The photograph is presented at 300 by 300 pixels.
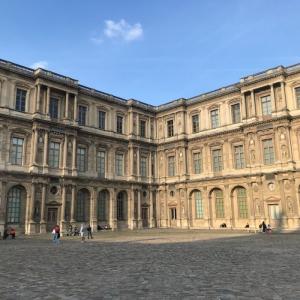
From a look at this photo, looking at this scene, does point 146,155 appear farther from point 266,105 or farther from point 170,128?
point 266,105

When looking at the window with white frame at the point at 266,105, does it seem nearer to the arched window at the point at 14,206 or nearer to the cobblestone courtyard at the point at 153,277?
the cobblestone courtyard at the point at 153,277

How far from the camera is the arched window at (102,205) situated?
4138 cm

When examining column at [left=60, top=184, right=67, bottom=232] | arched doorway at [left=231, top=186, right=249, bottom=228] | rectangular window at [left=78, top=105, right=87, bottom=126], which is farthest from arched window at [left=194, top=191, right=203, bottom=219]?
rectangular window at [left=78, top=105, right=87, bottom=126]

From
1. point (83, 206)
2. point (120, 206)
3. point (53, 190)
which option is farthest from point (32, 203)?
point (120, 206)

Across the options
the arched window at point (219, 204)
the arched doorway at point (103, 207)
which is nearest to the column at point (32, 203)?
the arched doorway at point (103, 207)

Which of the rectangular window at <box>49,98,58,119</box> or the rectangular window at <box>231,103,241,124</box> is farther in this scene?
the rectangular window at <box>231,103,241,124</box>

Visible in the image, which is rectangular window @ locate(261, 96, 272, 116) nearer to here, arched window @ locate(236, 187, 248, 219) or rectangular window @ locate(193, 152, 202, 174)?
arched window @ locate(236, 187, 248, 219)

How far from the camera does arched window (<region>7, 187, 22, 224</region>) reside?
3412 centimetres

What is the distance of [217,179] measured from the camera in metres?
41.8

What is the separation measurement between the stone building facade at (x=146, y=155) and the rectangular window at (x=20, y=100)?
4.1 inches

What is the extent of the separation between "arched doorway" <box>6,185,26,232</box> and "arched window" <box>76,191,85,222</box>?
6.23 metres

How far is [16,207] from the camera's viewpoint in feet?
114

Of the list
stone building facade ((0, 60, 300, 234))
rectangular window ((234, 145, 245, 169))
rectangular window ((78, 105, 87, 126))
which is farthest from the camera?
rectangular window ((78, 105, 87, 126))

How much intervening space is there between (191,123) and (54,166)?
18.5 m
